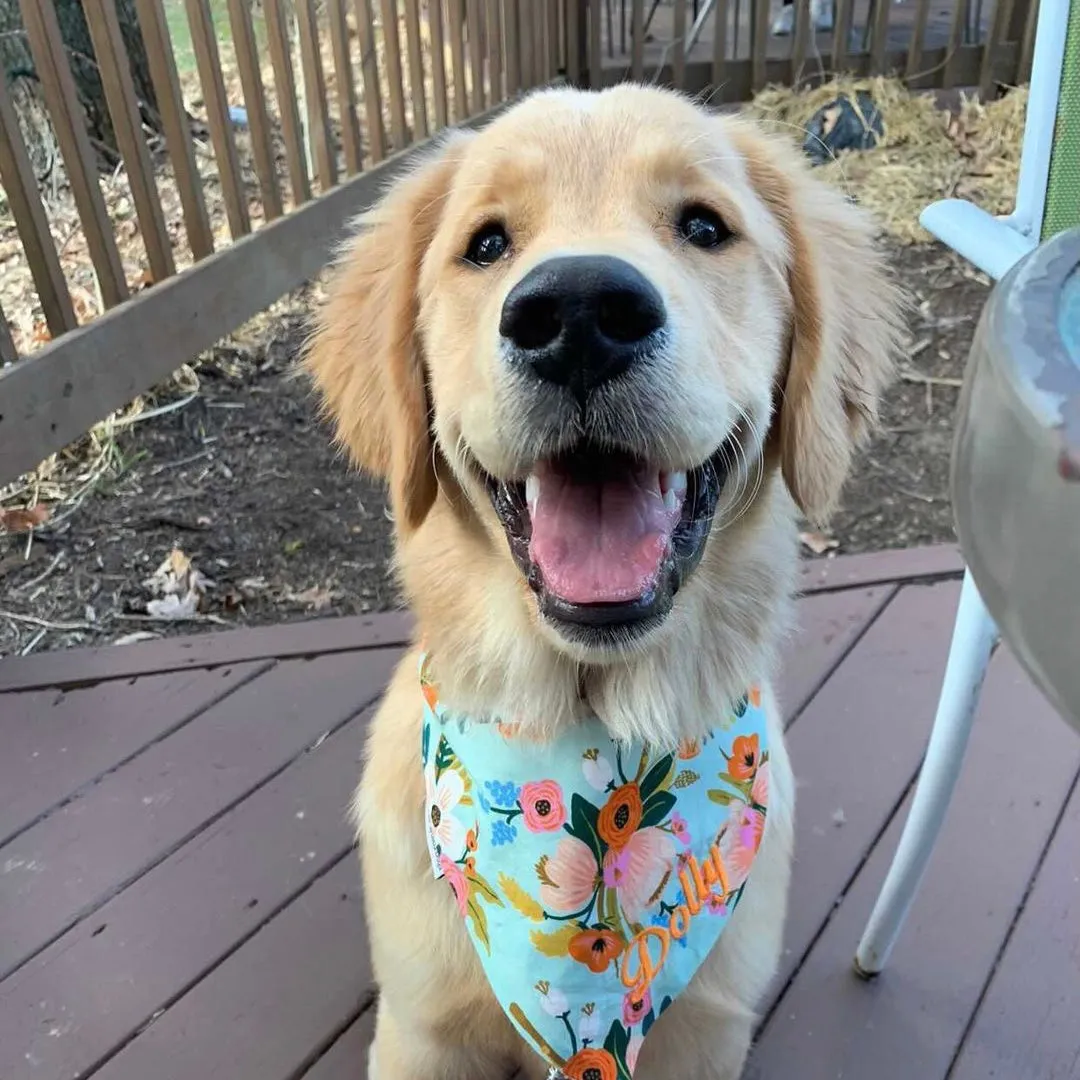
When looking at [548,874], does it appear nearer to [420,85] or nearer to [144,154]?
[144,154]

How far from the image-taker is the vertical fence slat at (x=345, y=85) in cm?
363

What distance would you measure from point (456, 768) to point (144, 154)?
2.45m

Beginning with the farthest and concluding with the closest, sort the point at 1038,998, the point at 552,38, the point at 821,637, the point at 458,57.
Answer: the point at 552,38 → the point at 458,57 → the point at 821,637 → the point at 1038,998

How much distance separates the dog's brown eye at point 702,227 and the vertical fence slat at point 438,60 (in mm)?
3235

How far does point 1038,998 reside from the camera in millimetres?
1737

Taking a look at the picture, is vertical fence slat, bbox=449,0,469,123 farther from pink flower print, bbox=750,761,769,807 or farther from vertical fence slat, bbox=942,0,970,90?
pink flower print, bbox=750,761,769,807

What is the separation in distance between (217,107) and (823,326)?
2589 millimetres

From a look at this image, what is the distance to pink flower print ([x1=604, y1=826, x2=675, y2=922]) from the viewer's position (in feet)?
4.56

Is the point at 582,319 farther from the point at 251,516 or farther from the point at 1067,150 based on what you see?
the point at 251,516

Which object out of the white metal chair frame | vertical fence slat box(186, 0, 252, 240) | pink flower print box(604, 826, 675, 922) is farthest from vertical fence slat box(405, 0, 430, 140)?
pink flower print box(604, 826, 675, 922)

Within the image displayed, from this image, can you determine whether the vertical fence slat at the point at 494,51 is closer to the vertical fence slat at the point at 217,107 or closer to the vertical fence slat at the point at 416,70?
the vertical fence slat at the point at 416,70

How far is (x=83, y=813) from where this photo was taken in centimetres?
206

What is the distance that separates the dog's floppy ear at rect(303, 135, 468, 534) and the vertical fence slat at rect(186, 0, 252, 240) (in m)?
2.02

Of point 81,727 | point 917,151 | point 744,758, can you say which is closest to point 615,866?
point 744,758
